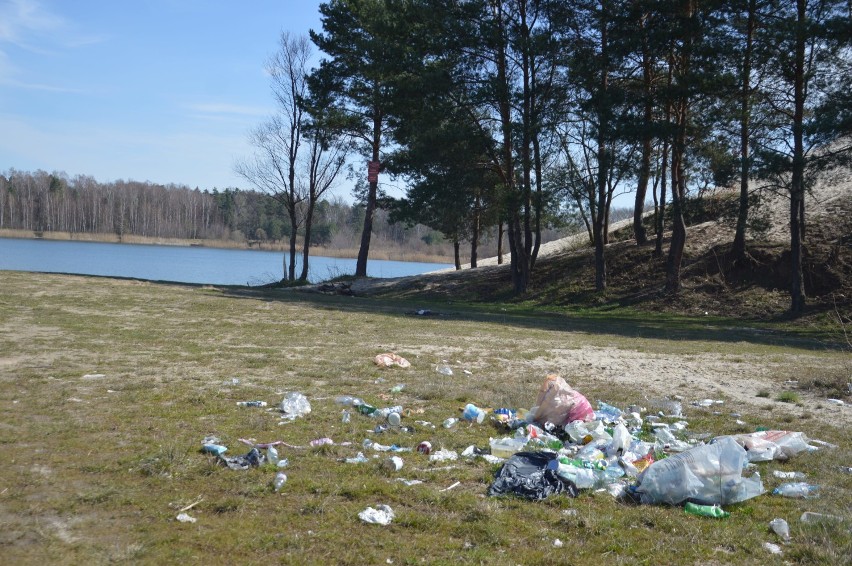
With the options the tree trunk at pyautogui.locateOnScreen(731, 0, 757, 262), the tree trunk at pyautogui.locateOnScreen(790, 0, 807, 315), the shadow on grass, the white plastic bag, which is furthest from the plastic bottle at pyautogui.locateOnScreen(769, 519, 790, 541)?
the tree trunk at pyautogui.locateOnScreen(731, 0, 757, 262)

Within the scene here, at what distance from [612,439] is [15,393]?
625cm

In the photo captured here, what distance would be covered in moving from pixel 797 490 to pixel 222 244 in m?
94.7

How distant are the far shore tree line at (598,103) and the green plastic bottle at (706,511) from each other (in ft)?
55.9

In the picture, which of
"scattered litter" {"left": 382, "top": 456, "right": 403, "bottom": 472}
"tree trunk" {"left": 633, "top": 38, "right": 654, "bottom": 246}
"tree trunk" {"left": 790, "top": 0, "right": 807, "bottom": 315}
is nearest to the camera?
"scattered litter" {"left": 382, "top": 456, "right": 403, "bottom": 472}

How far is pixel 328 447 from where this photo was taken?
235 inches

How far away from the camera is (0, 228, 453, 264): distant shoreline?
82.7m

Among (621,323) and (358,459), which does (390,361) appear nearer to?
(358,459)

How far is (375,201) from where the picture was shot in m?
36.3

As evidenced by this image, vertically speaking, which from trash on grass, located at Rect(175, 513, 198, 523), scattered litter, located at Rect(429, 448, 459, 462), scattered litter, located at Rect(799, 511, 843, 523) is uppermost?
scattered litter, located at Rect(799, 511, 843, 523)

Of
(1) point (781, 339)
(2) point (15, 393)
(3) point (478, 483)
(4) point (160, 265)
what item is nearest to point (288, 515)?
(3) point (478, 483)

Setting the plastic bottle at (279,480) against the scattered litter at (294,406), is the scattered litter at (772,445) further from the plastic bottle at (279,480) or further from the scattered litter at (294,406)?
the scattered litter at (294,406)

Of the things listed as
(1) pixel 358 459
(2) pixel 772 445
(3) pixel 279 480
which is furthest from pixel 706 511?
(3) pixel 279 480

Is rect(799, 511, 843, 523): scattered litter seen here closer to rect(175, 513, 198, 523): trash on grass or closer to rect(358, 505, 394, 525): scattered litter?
rect(358, 505, 394, 525): scattered litter

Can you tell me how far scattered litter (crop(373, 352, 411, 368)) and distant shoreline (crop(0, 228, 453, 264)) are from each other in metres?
69.1
